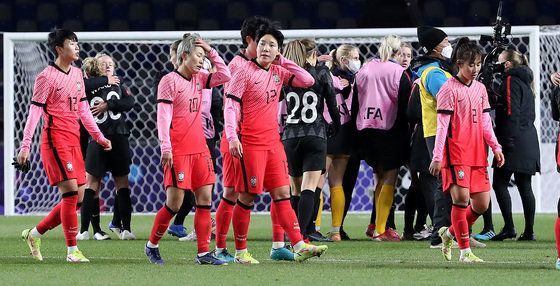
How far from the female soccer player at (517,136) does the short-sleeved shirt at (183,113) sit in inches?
112

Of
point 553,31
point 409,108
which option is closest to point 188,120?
point 409,108

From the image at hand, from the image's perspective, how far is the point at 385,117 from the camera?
770 centimetres

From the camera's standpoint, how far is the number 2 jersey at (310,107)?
673 centimetres

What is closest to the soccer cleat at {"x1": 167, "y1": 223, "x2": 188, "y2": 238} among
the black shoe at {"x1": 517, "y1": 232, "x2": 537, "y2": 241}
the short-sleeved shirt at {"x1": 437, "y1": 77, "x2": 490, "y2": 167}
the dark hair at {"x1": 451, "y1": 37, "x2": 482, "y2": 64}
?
the black shoe at {"x1": 517, "y1": 232, "x2": 537, "y2": 241}

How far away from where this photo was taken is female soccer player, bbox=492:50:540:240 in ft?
24.8

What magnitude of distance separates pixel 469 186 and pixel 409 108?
1.74 meters

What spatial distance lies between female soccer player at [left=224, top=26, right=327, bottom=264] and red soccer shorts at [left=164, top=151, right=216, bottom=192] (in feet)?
0.59

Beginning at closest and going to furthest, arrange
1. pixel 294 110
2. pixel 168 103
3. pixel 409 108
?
1. pixel 168 103
2. pixel 294 110
3. pixel 409 108

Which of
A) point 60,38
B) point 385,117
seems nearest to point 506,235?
point 385,117

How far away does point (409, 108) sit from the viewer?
738 cm

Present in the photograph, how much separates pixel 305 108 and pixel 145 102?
18.4ft

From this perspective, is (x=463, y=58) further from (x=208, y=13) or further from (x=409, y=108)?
(x=208, y=13)

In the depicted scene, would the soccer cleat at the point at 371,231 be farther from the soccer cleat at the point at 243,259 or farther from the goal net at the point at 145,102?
the goal net at the point at 145,102

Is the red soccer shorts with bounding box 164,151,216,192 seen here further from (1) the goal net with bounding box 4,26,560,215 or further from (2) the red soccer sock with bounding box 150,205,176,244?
(1) the goal net with bounding box 4,26,560,215
